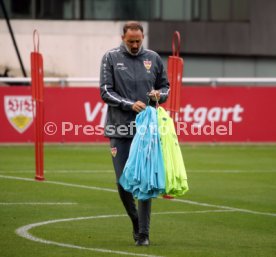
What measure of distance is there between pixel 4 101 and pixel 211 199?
1228 cm

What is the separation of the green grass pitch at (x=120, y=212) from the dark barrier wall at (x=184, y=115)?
367 centimetres

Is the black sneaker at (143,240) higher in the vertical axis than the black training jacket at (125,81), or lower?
lower

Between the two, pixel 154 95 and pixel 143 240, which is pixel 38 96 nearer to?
pixel 154 95

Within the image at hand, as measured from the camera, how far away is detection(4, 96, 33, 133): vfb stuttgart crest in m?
27.2

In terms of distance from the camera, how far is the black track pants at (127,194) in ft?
36.3

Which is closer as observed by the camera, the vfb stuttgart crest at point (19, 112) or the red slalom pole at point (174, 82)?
the red slalom pole at point (174, 82)

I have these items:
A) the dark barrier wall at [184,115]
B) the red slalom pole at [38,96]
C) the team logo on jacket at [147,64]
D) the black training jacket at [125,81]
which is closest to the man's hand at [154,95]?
the black training jacket at [125,81]

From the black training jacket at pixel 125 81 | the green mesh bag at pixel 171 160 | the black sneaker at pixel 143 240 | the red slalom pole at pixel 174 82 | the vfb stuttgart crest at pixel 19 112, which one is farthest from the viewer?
the vfb stuttgart crest at pixel 19 112

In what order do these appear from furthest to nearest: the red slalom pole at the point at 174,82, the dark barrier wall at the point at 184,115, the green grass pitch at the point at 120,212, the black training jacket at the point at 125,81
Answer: the dark barrier wall at the point at 184,115
the red slalom pole at the point at 174,82
the black training jacket at the point at 125,81
the green grass pitch at the point at 120,212

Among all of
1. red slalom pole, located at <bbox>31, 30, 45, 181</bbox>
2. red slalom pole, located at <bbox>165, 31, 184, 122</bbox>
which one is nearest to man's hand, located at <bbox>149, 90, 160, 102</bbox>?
red slalom pole, located at <bbox>165, 31, 184, 122</bbox>

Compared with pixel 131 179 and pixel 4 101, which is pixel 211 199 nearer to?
pixel 131 179

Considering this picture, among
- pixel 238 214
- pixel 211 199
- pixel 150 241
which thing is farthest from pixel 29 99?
pixel 150 241

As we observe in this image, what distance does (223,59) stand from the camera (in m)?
43.7

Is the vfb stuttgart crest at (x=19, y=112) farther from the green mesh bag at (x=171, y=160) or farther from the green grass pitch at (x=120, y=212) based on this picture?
the green mesh bag at (x=171, y=160)
